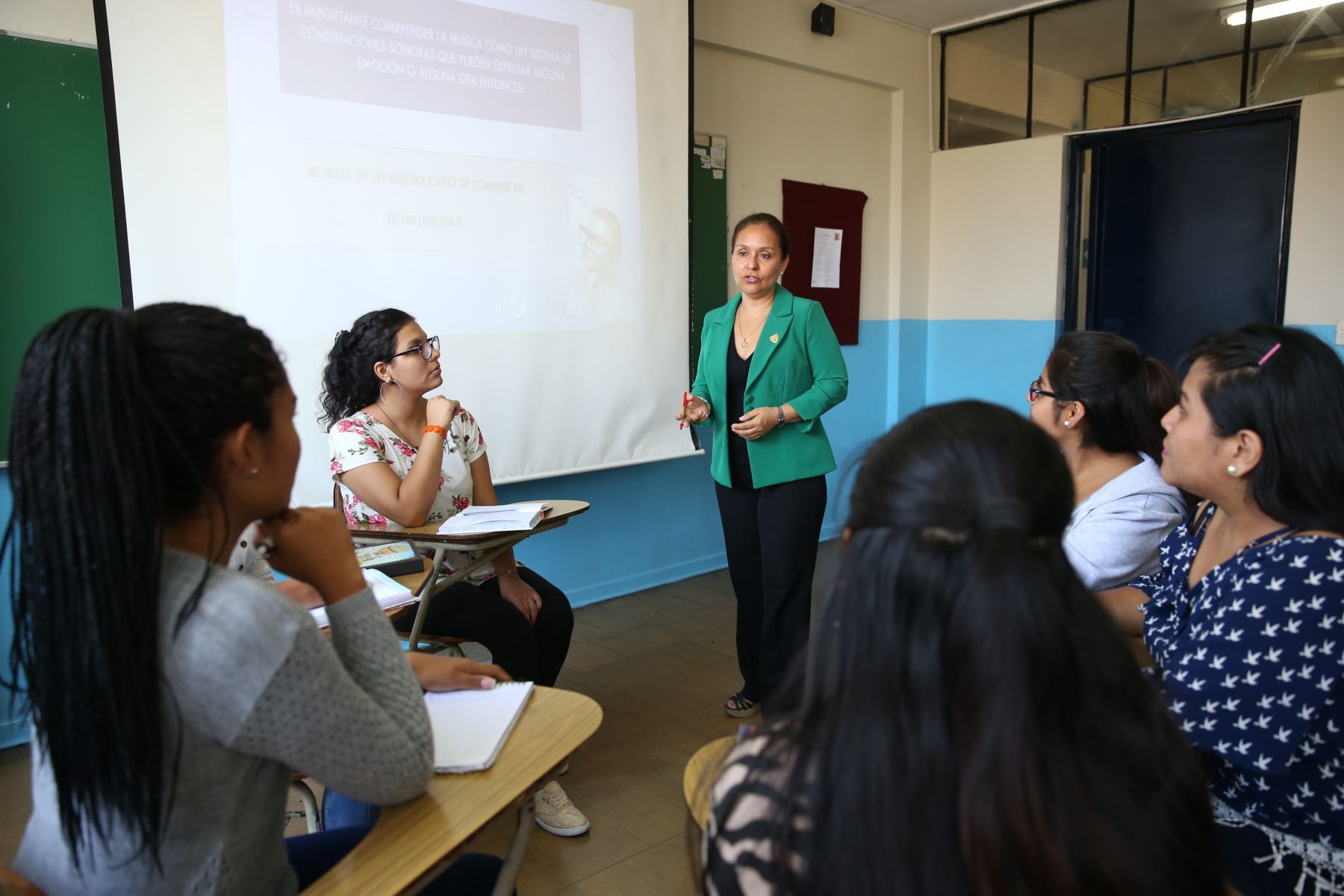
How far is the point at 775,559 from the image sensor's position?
2.63 m

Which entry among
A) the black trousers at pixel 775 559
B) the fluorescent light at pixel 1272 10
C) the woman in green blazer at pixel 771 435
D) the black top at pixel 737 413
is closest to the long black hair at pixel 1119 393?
the woman in green blazer at pixel 771 435

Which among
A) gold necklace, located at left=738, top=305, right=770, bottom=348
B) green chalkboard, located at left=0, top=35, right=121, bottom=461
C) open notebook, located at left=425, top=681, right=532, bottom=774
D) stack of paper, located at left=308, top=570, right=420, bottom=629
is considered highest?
green chalkboard, located at left=0, top=35, right=121, bottom=461

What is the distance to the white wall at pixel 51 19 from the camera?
233cm

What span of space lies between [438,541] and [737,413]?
3.75 feet

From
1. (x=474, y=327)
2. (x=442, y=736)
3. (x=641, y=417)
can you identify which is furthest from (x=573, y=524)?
(x=442, y=736)

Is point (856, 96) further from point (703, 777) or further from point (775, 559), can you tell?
point (703, 777)

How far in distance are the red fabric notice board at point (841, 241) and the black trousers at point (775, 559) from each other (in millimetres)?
1951

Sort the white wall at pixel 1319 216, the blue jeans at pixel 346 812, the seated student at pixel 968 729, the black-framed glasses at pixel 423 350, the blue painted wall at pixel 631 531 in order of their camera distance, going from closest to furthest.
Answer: the seated student at pixel 968 729, the blue jeans at pixel 346 812, the black-framed glasses at pixel 423 350, the blue painted wall at pixel 631 531, the white wall at pixel 1319 216

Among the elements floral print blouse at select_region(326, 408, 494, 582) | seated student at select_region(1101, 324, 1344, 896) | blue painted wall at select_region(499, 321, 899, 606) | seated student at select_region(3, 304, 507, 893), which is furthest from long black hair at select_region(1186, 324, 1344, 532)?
blue painted wall at select_region(499, 321, 899, 606)

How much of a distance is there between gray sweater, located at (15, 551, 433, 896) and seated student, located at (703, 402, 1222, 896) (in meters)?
0.37

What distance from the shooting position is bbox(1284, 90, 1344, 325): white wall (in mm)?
3926

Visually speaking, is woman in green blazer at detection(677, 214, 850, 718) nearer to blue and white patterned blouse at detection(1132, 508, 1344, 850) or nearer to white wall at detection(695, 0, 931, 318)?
blue and white patterned blouse at detection(1132, 508, 1344, 850)

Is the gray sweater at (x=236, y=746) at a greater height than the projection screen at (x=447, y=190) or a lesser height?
lesser

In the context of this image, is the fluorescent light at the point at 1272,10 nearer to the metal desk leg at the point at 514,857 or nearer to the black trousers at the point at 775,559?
the black trousers at the point at 775,559
